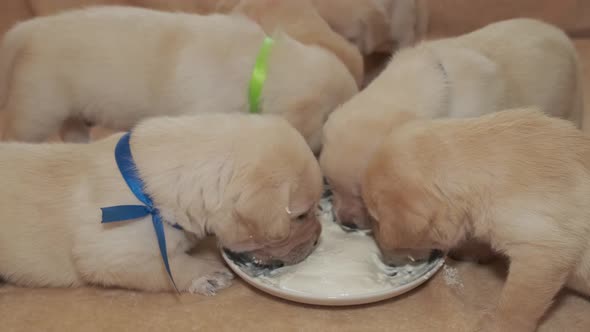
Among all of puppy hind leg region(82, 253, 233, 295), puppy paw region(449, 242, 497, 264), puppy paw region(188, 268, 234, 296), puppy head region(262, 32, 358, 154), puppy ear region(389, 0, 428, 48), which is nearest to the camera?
puppy hind leg region(82, 253, 233, 295)

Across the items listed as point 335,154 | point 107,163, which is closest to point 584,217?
point 335,154

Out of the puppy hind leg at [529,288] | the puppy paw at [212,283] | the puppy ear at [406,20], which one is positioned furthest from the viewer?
the puppy ear at [406,20]

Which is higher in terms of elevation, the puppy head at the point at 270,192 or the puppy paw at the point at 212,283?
A: the puppy head at the point at 270,192

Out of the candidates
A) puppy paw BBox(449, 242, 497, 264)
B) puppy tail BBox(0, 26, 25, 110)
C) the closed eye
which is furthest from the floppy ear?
puppy tail BBox(0, 26, 25, 110)

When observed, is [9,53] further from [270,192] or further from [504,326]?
[504,326]

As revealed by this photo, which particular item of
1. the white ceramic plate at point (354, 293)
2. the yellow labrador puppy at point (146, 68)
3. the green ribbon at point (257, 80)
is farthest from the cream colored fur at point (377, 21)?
the white ceramic plate at point (354, 293)

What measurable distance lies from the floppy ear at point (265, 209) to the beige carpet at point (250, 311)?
0.44 metres

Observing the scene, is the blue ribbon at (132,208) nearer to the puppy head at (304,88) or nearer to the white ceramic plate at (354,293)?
the white ceramic plate at (354,293)

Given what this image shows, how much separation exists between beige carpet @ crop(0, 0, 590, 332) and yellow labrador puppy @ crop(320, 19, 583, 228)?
1.56 ft

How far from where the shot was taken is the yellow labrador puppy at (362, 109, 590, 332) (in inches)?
82.1

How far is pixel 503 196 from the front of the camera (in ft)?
6.96

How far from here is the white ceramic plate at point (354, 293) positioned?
A: 89.3 inches

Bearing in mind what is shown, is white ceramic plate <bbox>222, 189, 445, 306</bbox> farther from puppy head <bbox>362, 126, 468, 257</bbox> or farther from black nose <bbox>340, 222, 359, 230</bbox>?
black nose <bbox>340, 222, 359, 230</bbox>

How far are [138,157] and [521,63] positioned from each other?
201 cm
